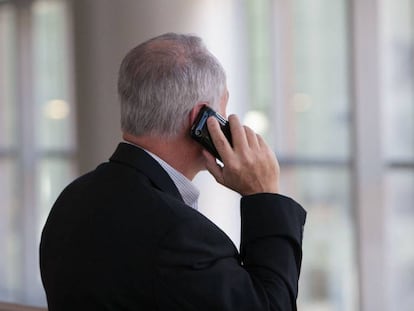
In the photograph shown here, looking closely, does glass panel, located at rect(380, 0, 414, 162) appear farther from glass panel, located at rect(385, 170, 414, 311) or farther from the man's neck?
the man's neck

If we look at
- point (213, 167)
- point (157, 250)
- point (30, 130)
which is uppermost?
point (213, 167)

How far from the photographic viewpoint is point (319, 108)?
16.5 feet

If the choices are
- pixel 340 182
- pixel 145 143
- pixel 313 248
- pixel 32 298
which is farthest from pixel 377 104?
pixel 32 298

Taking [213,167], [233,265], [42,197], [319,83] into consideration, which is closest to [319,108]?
[319,83]

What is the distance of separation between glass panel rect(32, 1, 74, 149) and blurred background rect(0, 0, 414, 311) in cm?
167

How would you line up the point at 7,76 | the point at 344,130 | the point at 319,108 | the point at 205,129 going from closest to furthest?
the point at 205,129 < the point at 344,130 < the point at 319,108 < the point at 7,76

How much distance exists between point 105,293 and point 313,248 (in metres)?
3.81

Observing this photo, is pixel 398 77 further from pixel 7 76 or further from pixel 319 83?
pixel 7 76

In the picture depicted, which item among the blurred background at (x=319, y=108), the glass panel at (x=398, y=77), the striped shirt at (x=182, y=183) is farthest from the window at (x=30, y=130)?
the striped shirt at (x=182, y=183)

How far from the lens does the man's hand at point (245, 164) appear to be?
1596 millimetres

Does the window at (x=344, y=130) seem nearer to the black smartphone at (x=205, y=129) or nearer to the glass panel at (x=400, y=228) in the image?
the glass panel at (x=400, y=228)

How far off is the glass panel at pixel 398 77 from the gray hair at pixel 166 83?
10.4 feet

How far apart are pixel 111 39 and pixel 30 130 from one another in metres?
3.05

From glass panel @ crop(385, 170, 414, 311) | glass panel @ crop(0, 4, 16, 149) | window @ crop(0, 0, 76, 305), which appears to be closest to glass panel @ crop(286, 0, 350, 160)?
glass panel @ crop(385, 170, 414, 311)
